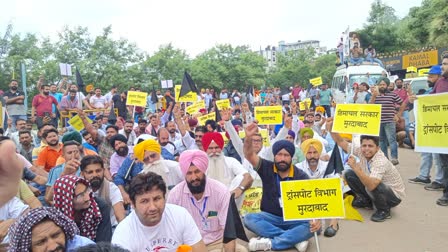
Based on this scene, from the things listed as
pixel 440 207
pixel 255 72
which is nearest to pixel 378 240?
pixel 440 207

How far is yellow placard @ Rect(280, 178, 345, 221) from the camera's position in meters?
4.24

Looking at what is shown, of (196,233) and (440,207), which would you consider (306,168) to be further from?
(196,233)

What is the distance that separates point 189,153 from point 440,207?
410 cm

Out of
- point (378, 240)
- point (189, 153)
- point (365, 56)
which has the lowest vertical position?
point (378, 240)

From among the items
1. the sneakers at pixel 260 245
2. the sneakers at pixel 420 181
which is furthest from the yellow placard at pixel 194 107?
the sneakers at pixel 260 245

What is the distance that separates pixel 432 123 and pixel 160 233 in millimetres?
3785

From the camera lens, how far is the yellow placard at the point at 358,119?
560cm

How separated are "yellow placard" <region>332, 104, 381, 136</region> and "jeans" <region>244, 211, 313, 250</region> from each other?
1.56 meters

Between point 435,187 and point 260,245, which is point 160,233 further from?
point 435,187

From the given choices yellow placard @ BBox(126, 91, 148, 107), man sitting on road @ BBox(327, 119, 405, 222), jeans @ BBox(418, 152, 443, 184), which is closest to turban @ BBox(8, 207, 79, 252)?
man sitting on road @ BBox(327, 119, 405, 222)

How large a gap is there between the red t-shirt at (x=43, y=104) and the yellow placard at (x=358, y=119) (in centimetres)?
758

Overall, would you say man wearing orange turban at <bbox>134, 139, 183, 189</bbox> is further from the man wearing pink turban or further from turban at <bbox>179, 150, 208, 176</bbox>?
turban at <bbox>179, 150, 208, 176</bbox>

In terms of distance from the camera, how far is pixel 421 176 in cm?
745

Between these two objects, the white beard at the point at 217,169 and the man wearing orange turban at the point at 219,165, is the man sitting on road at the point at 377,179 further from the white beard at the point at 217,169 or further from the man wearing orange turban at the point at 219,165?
the white beard at the point at 217,169
